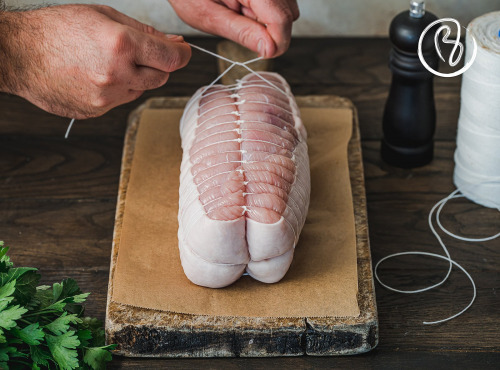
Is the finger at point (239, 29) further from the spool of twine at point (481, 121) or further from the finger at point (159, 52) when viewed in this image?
the spool of twine at point (481, 121)

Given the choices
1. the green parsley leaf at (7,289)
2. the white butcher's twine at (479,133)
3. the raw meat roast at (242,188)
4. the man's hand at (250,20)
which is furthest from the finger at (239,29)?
the green parsley leaf at (7,289)

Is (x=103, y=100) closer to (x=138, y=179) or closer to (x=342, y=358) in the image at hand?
(x=138, y=179)

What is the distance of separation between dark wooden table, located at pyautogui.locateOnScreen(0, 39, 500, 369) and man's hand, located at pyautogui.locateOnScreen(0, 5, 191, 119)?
0.28m

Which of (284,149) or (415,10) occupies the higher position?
(415,10)

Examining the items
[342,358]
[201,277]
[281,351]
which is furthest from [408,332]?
[201,277]

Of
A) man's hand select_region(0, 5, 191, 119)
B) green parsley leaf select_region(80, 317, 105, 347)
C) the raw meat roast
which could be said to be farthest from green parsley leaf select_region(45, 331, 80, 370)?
man's hand select_region(0, 5, 191, 119)

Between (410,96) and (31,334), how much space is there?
110 cm

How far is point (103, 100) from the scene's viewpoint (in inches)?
64.8

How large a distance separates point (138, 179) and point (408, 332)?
2.56 ft

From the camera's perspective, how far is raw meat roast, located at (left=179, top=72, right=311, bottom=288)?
1452mm

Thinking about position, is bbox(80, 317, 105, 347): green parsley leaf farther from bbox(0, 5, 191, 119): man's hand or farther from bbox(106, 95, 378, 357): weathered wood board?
bbox(0, 5, 191, 119): man's hand

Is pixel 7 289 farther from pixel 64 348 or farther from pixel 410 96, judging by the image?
pixel 410 96

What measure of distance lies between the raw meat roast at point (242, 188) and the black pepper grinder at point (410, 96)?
281 mm

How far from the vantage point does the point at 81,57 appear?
1.59m
